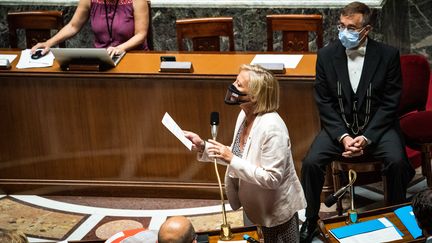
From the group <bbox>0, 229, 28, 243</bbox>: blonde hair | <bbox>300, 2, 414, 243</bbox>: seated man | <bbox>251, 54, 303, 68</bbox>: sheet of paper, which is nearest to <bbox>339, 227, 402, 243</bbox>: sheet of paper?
<bbox>300, 2, 414, 243</bbox>: seated man

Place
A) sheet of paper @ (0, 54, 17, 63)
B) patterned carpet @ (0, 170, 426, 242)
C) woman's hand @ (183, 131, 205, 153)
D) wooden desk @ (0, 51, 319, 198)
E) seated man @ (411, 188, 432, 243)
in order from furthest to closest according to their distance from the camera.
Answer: sheet of paper @ (0, 54, 17, 63)
wooden desk @ (0, 51, 319, 198)
patterned carpet @ (0, 170, 426, 242)
woman's hand @ (183, 131, 205, 153)
seated man @ (411, 188, 432, 243)

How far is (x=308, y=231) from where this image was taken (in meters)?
5.64

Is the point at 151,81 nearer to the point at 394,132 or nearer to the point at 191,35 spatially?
the point at 191,35

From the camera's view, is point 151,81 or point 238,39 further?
point 238,39

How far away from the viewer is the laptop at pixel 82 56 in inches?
245

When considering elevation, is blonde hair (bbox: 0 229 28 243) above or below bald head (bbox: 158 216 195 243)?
above

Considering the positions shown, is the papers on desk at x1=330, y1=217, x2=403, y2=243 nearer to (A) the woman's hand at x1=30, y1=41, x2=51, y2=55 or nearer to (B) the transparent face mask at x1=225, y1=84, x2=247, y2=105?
(B) the transparent face mask at x1=225, y1=84, x2=247, y2=105

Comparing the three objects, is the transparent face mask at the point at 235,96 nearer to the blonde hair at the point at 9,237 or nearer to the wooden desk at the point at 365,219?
the wooden desk at the point at 365,219

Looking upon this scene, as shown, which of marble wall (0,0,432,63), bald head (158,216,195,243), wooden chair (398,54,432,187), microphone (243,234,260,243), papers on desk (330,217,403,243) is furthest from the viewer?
marble wall (0,0,432,63)

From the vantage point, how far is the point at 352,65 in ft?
19.0

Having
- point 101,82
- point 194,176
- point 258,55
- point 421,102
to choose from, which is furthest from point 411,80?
point 101,82

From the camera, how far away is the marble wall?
7934 millimetres

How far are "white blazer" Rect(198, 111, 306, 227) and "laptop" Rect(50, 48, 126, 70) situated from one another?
187 cm

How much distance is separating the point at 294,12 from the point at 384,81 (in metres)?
2.45
